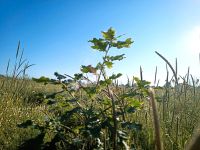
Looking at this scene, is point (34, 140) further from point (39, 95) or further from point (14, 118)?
point (14, 118)

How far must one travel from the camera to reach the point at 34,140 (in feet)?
6.98

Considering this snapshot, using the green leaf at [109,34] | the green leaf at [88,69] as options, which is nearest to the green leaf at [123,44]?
the green leaf at [109,34]

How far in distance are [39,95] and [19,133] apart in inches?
42.9

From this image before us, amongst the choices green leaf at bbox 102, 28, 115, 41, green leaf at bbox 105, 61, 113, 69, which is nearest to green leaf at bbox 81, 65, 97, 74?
green leaf at bbox 105, 61, 113, 69

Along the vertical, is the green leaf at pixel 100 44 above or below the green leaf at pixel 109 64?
above

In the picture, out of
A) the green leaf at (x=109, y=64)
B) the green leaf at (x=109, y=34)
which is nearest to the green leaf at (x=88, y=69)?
the green leaf at (x=109, y=64)

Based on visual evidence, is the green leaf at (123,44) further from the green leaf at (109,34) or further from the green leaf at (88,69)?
the green leaf at (88,69)

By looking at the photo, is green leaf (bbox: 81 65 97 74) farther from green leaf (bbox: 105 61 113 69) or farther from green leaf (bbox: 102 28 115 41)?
green leaf (bbox: 102 28 115 41)

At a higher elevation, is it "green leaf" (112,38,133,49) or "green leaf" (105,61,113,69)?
"green leaf" (112,38,133,49)

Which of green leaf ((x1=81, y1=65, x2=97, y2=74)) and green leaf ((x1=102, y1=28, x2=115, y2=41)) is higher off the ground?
green leaf ((x1=102, y1=28, x2=115, y2=41))

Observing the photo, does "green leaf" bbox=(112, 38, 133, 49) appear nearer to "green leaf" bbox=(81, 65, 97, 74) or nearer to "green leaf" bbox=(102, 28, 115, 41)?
"green leaf" bbox=(102, 28, 115, 41)

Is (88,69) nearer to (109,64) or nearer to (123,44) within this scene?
(109,64)

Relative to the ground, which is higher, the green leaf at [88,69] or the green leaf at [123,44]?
the green leaf at [123,44]

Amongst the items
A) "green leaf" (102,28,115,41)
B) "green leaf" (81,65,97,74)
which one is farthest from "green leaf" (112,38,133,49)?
"green leaf" (81,65,97,74)
